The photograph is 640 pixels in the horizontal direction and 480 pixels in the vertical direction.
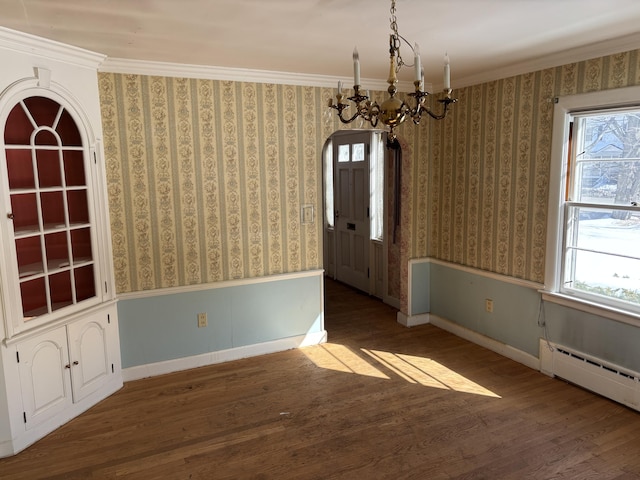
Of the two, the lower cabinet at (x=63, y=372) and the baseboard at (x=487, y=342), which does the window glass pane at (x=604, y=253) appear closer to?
the baseboard at (x=487, y=342)

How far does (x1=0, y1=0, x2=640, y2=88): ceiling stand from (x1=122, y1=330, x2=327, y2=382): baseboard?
8.09ft

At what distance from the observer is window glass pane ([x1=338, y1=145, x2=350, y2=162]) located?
6.56 metres

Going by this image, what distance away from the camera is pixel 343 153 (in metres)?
6.67

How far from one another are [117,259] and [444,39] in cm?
290

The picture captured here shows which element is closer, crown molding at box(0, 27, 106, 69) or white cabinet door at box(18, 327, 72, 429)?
crown molding at box(0, 27, 106, 69)

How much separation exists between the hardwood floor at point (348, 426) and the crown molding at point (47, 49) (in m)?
2.47

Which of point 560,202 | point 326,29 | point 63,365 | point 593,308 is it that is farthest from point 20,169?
point 593,308

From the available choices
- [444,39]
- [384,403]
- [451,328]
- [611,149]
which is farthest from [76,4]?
[451,328]

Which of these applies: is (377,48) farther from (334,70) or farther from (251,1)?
(251,1)

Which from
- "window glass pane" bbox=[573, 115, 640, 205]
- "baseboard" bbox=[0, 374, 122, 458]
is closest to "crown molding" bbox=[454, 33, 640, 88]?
"window glass pane" bbox=[573, 115, 640, 205]

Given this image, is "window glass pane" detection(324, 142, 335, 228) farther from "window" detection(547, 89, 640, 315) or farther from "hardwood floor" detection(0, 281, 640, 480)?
"window" detection(547, 89, 640, 315)

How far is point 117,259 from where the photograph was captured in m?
3.73

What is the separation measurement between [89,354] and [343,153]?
433 cm

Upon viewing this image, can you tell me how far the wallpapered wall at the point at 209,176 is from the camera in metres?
3.70
